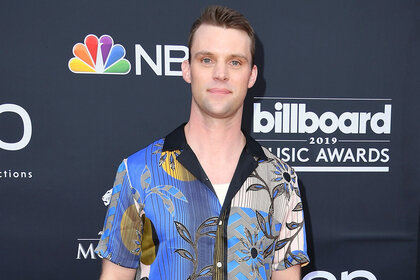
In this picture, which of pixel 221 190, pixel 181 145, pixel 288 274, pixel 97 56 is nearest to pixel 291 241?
pixel 288 274

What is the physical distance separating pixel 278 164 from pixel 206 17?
0.52 m

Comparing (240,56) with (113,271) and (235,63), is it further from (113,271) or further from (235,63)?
(113,271)

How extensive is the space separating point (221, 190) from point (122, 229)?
0.32 m

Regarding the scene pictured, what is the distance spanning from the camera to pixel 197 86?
3.39ft

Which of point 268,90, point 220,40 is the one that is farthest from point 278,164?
point 268,90

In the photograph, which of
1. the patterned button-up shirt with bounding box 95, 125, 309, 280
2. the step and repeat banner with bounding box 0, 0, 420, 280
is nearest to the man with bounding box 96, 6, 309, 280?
the patterned button-up shirt with bounding box 95, 125, 309, 280

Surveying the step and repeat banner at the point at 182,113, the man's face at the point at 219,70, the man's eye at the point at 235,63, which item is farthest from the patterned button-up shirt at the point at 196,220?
the step and repeat banner at the point at 182,113

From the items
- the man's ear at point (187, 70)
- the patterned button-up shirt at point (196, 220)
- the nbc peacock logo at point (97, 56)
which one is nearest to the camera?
the patterned button-up shirt at point (196, 220)

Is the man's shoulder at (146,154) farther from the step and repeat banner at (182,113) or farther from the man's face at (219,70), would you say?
the step and repeat banner at (182,113)

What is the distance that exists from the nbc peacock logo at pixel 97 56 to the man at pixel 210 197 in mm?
559

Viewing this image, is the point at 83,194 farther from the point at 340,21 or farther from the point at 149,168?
the point at 340,21

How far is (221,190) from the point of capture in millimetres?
1049

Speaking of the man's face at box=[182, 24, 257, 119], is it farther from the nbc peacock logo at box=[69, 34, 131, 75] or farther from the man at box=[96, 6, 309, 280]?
the nbc peacock logo at box=[69, 34, 131, 75]

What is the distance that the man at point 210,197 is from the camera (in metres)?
1.00
